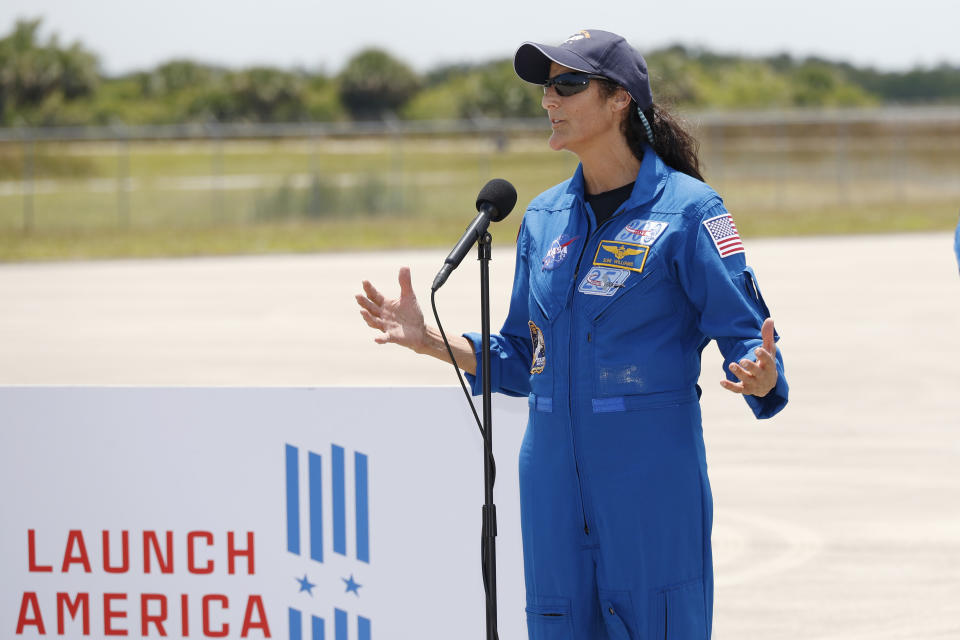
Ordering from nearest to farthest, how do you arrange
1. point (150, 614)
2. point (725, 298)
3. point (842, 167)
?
point (725, 298), point (150, 614), point (842, 167)

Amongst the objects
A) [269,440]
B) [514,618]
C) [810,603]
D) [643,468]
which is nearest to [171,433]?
[269,440]

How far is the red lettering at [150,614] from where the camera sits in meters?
4.15

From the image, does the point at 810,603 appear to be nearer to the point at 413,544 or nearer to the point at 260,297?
the point at 413,544

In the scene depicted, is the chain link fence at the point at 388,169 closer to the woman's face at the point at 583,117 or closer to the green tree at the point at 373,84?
the green tree at the point at 373,84

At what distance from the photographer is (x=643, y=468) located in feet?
9.58

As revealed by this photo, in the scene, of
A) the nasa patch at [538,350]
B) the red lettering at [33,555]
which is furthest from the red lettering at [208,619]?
the nasa patch at [538,350]

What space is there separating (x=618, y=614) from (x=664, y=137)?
111 centimetres

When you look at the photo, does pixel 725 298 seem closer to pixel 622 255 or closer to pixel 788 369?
pixel 622 255

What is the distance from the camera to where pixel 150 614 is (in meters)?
4.16

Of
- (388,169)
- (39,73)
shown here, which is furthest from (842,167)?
(39,73)

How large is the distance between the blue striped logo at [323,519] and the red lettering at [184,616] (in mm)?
324

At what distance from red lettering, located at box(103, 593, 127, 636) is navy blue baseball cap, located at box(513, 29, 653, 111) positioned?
216 centimetres

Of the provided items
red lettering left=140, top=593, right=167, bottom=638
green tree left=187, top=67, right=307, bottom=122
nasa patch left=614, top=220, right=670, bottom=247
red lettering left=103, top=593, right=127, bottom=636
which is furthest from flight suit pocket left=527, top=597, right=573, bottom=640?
green tree left=187, top=67, right=307, bottom=122

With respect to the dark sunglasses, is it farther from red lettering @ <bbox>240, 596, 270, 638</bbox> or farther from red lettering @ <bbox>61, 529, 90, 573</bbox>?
red lettering @ <bbox>61, 529, 90, 573</bbox>
